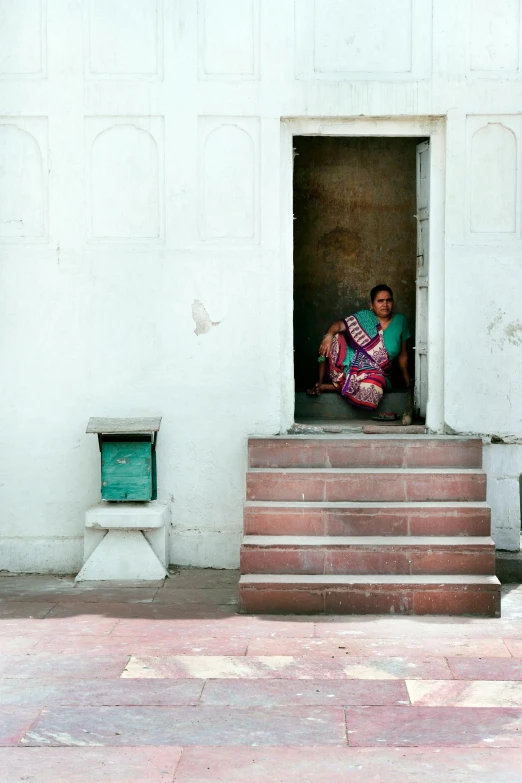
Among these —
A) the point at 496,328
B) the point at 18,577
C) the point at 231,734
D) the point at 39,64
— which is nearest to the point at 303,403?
the point at 496,328

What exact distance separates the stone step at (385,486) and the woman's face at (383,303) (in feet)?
8.03

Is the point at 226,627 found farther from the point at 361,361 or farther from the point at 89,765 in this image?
the point at 361,361

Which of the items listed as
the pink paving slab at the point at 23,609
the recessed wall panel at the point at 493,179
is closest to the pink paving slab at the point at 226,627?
the pink paving slab at the point at 23,609

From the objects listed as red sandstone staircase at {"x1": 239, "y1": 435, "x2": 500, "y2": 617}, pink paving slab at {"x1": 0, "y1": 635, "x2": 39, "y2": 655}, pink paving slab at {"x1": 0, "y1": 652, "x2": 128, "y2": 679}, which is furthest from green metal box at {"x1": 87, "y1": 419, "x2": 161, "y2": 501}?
pink paving slab at {"x1": 0, "y1": 652, "x2": 128, "y2": 679}

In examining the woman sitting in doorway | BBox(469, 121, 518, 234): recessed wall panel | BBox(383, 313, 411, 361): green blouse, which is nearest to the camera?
BBox(469, 121, 518, 234): recessed wall panel

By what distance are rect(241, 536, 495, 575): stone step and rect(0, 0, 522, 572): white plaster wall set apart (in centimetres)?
105

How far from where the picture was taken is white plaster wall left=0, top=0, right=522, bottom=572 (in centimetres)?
870

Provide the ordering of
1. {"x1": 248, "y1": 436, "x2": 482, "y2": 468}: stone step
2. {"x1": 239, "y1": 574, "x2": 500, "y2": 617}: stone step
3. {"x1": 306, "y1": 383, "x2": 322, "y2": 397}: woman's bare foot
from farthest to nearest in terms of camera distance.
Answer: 1. {"x1": 306, "y1": 383, "x2": 322, "y2": 397}: woman's bare foot
2. {"x1": 248, "y1": 436, "x2": 482, "y2": 468}: stone step
3. {"x1": 239, "y1": 574, "x2": 500, "y2": 617}: stone step

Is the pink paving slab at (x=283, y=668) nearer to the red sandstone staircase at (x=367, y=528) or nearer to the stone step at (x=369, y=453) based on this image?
the red sandstone staircase at (x=367, y=528)

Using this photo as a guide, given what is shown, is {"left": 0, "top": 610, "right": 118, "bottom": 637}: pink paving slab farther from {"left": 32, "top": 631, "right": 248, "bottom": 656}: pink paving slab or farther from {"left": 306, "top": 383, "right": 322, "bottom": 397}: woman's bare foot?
{"left": 306, "top": 383, "right": 322, "bottom": 397}: woman's bare foot

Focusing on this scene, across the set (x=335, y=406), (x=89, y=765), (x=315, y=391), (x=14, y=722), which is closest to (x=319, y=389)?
(x=315, y=391)

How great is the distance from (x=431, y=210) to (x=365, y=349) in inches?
72.3

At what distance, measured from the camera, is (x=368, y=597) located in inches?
304

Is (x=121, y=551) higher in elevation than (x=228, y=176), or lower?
lower
